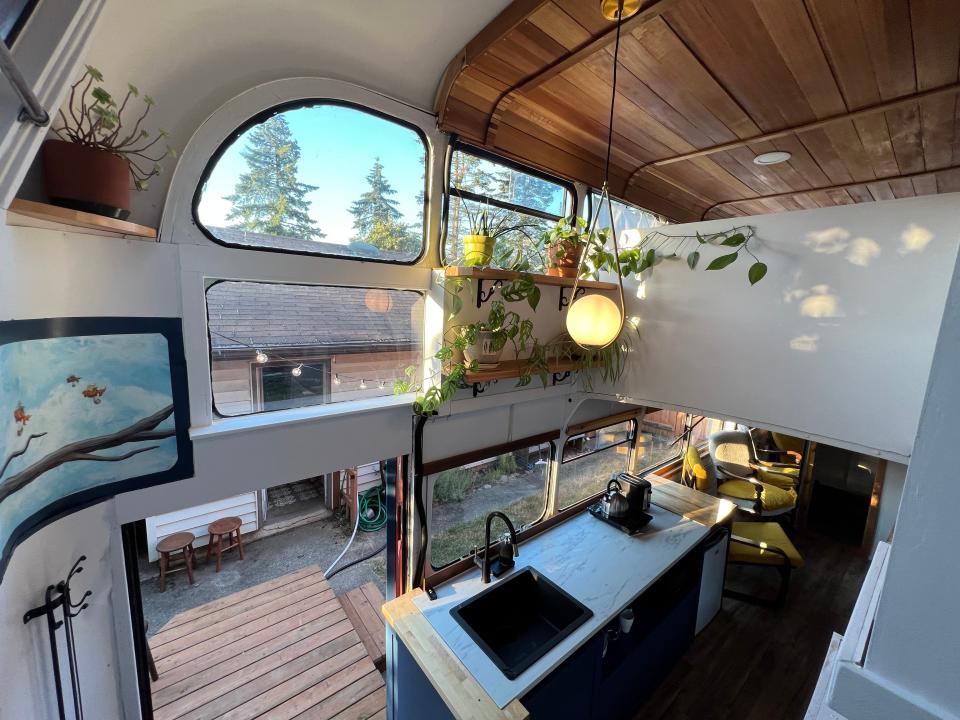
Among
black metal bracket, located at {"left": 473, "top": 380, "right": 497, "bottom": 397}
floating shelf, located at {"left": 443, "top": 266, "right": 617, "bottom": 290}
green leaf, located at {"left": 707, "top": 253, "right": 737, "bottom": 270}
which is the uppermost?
green leaf, located at {"left": 707, "top": 253, "right": 737, "bottom": 270}

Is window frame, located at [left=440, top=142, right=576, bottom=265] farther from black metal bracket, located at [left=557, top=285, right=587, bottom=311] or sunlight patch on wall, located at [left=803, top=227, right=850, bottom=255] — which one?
sunlight patch on wall, located at [left=803, top=227, right=850, bottom=255]

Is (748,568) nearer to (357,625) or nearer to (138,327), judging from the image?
(357,625)

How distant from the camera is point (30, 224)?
107 cm

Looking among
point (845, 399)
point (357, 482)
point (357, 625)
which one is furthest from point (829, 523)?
point (357, 482)

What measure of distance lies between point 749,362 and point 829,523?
3.83 metres

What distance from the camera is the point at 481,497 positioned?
9.10ft

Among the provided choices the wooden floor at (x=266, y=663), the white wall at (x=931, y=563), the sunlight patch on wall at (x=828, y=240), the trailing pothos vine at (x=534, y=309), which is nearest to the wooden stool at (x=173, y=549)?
the wooden floor at (x=266, y=663)

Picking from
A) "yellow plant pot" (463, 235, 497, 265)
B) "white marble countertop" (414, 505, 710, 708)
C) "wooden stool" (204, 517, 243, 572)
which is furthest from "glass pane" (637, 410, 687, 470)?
"wooden stool" (204, 517, 243, 572)

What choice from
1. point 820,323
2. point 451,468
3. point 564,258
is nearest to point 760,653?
point 820,323

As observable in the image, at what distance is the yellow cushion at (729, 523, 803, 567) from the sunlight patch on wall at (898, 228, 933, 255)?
8.80ft

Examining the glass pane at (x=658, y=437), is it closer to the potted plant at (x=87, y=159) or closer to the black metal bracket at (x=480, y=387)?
the black metal bracket at (x=480, y=387)

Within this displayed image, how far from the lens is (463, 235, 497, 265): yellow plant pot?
2.03 metres

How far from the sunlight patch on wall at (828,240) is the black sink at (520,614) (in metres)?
2.21

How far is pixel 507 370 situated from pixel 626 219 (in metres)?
2.05
